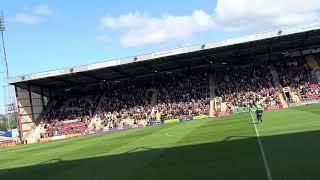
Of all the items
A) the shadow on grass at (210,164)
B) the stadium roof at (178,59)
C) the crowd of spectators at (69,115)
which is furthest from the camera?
the crowd of spectators at (69,115)

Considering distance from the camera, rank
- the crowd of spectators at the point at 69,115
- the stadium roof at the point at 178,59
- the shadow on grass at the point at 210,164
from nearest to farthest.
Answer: the shadow on grass at the point at 210,164 → the stadium roof at the point at 178,59 → the crowd of spectators at the point at 69,115

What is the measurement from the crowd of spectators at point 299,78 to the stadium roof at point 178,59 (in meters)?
2.39

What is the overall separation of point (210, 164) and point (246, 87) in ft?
188

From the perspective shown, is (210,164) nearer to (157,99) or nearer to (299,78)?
(299,78)

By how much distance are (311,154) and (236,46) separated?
178ft

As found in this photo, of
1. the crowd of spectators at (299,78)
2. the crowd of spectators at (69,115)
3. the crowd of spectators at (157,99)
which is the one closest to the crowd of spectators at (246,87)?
the crowd of spectators at (299,78)

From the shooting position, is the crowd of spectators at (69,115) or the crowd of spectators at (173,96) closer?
the crowd of spectators at (173,96)

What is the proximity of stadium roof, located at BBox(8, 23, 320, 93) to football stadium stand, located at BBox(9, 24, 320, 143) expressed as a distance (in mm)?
135

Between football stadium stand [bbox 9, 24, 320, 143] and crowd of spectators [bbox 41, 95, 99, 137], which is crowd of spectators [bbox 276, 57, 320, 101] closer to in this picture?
football stadium stand [bbox 9, 24, 320, 143]

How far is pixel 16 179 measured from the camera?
22.9 m

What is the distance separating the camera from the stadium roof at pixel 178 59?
2697 inches

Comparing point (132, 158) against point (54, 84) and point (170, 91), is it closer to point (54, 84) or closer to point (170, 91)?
point (170, 91)

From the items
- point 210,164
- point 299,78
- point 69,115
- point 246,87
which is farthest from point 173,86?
point 210,164

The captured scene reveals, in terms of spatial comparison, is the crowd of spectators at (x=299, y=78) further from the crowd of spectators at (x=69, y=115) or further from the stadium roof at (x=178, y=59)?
the crowd of spectators at (x=69, y=115)
